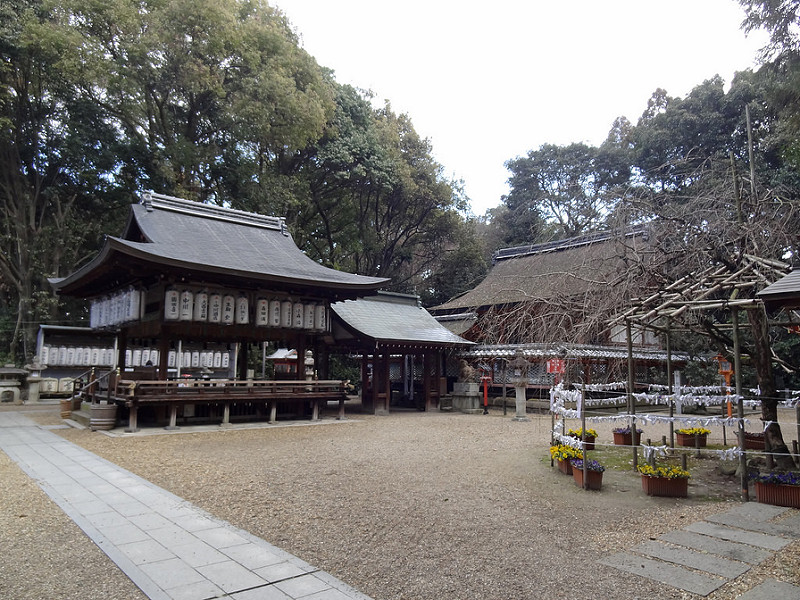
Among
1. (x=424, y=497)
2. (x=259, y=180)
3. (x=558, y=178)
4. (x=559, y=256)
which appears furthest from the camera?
(x=558, y=178)

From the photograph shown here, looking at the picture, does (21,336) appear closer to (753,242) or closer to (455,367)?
(455,367)

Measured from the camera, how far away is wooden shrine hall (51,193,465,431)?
39.3ft

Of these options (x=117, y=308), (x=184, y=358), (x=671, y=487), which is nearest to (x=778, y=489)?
(x=671, y=487)

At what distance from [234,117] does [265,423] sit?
46.1 ft

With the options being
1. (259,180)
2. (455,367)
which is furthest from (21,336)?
(455,367)

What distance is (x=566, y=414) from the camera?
7.90m

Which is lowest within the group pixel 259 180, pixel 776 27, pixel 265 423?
pixel 265 423

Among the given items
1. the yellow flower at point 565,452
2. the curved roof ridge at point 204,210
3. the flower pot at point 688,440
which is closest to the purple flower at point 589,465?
the yellow flower at point 565,452

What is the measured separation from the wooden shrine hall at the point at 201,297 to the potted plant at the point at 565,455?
8092 millimetres

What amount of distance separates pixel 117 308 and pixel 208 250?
279cm

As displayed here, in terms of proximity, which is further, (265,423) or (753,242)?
(265,423)

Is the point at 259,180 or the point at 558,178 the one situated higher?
the point at 558,178

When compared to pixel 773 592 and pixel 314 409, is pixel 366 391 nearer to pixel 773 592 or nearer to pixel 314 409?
pixel 314 409

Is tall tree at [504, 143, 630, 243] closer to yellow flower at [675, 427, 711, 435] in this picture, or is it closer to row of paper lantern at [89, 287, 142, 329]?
yellow flower at [675, 427, 711, 435]
